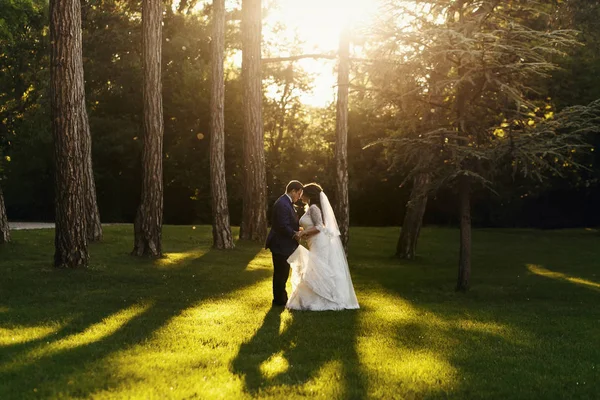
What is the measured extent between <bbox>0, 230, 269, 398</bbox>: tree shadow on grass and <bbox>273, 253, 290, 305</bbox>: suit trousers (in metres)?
1.54

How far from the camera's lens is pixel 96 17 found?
125 feet

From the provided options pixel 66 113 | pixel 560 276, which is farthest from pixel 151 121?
pixel 560 276

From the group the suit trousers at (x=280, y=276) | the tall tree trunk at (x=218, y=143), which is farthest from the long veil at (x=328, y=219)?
the tall tree trunk at (x=218, y=143)

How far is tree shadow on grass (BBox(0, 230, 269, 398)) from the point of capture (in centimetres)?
797

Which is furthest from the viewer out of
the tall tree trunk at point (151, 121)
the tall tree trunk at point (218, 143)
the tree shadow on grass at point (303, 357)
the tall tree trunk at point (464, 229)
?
the tall tree trunk at point (218, 143)

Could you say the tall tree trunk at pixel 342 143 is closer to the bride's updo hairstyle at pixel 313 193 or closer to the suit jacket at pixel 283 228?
the bride's updo hairstyle at pixel 313 193

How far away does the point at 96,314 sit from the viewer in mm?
12344

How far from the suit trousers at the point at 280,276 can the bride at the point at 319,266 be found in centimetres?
14

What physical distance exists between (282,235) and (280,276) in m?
0.80

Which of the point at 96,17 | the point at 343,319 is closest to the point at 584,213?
the point at 96,17

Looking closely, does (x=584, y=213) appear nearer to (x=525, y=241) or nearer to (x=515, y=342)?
(x=525, y=241)

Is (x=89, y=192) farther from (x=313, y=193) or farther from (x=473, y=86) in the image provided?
(x=313, y=193)

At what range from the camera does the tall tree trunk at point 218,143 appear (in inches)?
996

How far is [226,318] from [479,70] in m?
8.62
